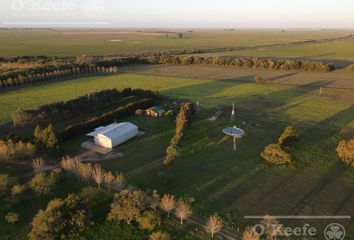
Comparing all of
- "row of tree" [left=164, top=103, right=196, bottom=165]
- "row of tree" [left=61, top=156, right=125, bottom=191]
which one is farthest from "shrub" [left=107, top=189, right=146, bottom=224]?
"row of tree" [left=164, top=103, right=196, bottom=165]

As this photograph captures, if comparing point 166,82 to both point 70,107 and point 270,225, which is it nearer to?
point 70,107

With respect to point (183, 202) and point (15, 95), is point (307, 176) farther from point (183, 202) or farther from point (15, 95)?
point (15, 95)

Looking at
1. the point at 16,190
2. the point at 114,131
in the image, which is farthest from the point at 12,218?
the point at 114,131

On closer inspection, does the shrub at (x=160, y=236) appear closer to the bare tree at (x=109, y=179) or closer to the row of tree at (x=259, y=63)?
the bare tree at (x=109, y=179)

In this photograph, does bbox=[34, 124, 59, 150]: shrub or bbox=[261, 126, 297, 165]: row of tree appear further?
bbox=[34, 124, 59, 150]: shrub

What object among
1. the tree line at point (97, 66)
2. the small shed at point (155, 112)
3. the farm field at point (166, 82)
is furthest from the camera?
the tree line at point (97, 66)

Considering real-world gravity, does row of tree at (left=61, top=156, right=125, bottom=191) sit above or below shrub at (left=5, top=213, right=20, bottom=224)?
above

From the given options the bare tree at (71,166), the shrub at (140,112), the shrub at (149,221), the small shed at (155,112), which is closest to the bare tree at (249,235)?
the shrub at (149,221)

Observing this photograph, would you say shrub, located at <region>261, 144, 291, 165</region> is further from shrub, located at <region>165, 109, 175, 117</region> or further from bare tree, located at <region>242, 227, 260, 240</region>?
shrub, located at <region>165, 109, 175, 117</region>

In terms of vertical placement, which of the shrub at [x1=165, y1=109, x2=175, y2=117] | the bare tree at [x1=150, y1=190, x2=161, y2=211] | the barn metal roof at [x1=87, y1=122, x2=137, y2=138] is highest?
the barn metal roof at [x1=87, y1=122, x2=137, y2=138]
